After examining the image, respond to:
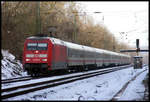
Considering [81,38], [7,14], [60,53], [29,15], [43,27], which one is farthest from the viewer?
[81,38]

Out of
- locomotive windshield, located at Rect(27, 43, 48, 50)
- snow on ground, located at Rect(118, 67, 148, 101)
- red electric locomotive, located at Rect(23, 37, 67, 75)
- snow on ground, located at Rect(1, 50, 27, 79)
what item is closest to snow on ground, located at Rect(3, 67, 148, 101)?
snow on ground, located at Rect(118, 67, 148, 101)

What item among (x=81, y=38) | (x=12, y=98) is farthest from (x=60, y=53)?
(x=81, y=38)

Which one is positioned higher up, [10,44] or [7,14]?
[7,14]

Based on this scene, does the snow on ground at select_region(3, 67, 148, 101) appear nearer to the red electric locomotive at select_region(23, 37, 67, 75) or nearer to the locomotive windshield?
the red electric locomotive at select_region(23, 37, 67, 75)

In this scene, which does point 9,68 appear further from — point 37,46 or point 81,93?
point 81,93

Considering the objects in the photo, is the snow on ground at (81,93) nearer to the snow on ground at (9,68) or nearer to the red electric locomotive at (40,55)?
the red electric locomotive at (40,55)

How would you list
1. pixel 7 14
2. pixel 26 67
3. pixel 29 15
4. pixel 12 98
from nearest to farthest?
1. pixel 12 98
2. pixel 26 67
3. pixel 7 14
4. pixel 29 15

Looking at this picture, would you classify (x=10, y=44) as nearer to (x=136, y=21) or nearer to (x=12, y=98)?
(x=136, y=21)

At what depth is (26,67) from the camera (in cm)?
2195

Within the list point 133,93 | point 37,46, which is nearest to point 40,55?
point 37,46

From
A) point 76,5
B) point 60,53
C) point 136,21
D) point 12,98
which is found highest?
point 76,5

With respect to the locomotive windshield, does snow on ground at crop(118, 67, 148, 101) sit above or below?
below

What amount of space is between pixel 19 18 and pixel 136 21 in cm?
1318

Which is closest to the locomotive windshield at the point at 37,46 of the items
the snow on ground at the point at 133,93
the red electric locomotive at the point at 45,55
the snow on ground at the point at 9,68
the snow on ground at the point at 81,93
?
the red electric locomotive at the point at 45,55
